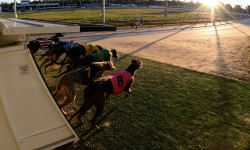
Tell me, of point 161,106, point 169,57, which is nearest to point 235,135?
point 161,106

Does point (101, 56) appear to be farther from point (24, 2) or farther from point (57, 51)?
point (24, 2)

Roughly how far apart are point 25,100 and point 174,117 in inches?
140

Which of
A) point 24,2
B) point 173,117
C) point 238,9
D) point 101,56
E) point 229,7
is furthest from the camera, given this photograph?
point 229,7

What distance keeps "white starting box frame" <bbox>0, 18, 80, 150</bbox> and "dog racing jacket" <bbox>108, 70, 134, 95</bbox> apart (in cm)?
155

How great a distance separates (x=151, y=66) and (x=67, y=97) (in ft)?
20.5

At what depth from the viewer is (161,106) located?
7.30 meters

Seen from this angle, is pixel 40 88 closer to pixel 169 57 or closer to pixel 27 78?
pixel 27 78

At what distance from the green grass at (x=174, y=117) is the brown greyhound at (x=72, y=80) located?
579 millimetres

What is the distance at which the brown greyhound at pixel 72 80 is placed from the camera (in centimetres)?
619

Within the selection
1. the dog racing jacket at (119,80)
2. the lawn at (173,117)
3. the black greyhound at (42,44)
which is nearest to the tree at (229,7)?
the black greyhound at (42,44)

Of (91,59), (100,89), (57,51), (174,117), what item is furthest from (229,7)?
(100,89)

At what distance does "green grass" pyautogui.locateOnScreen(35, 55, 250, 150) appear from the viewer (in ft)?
18.2

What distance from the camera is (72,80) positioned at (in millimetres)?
6309

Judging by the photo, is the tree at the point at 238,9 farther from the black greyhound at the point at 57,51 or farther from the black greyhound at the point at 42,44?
the black greyhound at the point at 57,51
